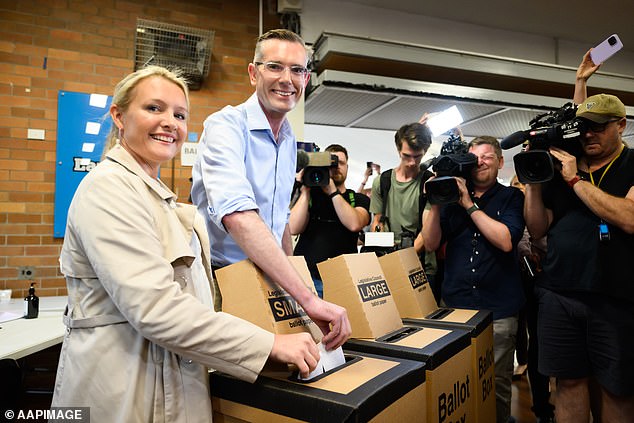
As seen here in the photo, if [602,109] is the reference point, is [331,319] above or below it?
below

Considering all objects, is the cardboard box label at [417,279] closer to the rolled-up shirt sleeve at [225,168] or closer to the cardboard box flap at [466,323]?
the cardboard box flap at [466,323]

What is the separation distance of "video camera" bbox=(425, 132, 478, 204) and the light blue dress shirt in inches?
33.3

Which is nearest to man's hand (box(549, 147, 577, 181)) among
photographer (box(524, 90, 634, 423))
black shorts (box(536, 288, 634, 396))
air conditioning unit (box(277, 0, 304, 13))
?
photographer (box(524, 90, 634, 423))

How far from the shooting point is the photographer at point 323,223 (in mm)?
2279

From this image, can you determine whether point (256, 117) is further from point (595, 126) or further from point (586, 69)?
point (586, 69)

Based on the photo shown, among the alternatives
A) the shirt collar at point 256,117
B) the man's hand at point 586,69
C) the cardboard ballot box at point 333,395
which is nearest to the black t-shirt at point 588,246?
the man's hand at point 586,69

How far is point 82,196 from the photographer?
0.81m

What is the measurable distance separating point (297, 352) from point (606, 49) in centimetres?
217

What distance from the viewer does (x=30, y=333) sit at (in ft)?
5.98

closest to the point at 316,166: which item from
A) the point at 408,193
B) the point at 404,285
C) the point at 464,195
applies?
the point at 408,193

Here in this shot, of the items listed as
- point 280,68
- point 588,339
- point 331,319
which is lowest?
point 588,339

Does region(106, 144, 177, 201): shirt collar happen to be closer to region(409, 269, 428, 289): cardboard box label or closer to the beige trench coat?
the beige trench coat

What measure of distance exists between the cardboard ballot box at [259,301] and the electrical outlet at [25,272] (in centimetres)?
284

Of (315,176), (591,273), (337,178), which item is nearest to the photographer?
(591,273)
